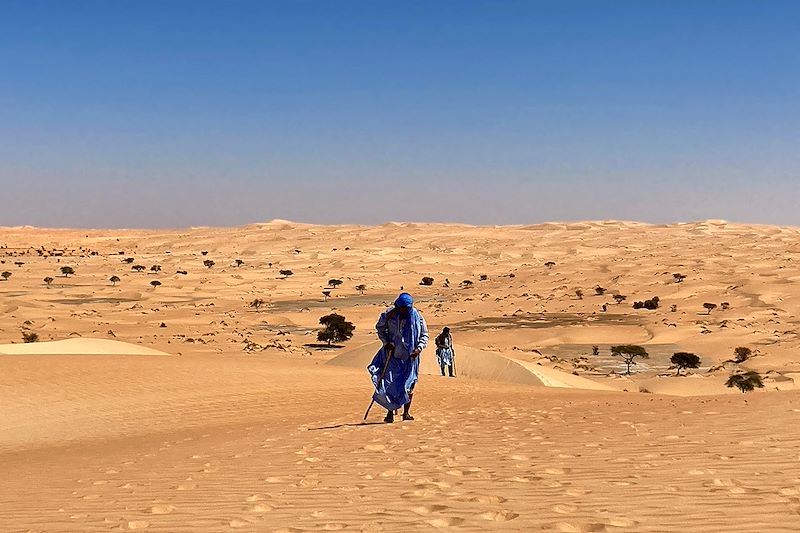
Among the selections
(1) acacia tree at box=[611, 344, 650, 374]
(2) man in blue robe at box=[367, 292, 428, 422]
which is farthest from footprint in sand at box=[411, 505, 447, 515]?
(1) acacia tree at box=[611, 344, 650, 374]

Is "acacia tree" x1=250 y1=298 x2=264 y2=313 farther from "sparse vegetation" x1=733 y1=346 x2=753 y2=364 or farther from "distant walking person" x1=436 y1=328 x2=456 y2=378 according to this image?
"sparse vegetation" x1=733 y1=346 x2=753 y2=364

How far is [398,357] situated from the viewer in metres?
10.3

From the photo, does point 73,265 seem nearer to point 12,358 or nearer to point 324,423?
point 12,358

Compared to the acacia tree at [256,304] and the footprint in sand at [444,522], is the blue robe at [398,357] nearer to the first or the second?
the footprint in sand at [444,522]

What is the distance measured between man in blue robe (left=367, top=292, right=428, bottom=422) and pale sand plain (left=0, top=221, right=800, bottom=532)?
1.54 feet

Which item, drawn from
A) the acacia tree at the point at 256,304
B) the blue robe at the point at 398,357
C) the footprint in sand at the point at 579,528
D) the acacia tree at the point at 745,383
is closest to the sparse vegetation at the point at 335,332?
the acacia tree at the point at 256,304

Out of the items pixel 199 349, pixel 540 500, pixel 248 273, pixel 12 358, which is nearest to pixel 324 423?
pixel 540 500

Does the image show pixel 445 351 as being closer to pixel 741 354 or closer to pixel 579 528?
pixel 741 354

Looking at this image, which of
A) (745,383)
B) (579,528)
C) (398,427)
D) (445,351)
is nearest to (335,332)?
(445,351)

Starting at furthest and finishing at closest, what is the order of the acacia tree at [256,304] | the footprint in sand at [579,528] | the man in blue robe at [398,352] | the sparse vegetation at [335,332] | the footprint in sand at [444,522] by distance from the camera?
the acacia tree at [256,304] → the sparse vegetation at [335,332] → the man in blue robe at [398,352] → the footprint in sand at [444,522] → the footprint in sand at [579,528]

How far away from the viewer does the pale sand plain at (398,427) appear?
5.60 meters

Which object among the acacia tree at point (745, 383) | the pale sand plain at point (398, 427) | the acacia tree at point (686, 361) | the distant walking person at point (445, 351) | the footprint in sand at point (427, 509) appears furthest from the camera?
the acacia tree at point (686, 361)

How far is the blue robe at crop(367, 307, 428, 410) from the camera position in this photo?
1021 cm

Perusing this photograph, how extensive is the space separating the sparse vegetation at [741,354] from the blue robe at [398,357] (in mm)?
20519
